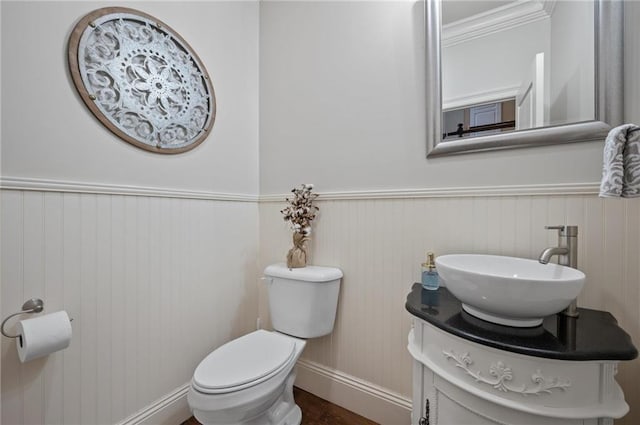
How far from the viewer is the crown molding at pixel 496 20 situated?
103 centimetres

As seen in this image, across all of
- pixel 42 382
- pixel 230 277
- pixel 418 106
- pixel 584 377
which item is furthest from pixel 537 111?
pixel 42 382

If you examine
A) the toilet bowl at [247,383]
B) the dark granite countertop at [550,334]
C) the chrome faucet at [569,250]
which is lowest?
the toilet bowl at [247,383]

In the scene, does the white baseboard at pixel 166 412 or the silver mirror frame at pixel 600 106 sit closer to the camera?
the silver mirror frame at pixel 600 106

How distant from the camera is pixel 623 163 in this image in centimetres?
73

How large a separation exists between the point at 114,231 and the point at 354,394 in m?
1.39

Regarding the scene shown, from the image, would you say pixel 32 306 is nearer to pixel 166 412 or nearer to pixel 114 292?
pixel 114 292

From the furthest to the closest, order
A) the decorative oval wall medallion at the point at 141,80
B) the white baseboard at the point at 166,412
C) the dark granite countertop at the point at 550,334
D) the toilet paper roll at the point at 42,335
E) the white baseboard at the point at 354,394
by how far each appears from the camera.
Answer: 1. the white baseboard at the point at 354,394
2. the white baseboard at the point at 166,412
3. the decorative oval wall medallion at the point at 141,80
4. the toilet paper roll at the point at 42,335
5. the dark granite countertop at the point at 550,334

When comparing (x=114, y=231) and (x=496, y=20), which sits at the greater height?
(x=496, y=20)

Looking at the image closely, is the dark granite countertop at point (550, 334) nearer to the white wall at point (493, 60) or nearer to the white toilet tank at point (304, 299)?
the white toilet tank at point (304, 299)

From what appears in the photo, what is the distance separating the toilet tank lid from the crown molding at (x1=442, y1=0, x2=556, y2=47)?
119 centimetres

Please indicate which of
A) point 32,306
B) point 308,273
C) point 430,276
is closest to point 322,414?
point 308,273

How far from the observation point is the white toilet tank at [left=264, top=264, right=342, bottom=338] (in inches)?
52.4

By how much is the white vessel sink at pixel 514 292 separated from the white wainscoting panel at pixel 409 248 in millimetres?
197

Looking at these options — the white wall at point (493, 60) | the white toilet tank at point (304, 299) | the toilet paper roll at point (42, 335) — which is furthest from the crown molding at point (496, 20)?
the toilet paper roll at point (42, 335)
